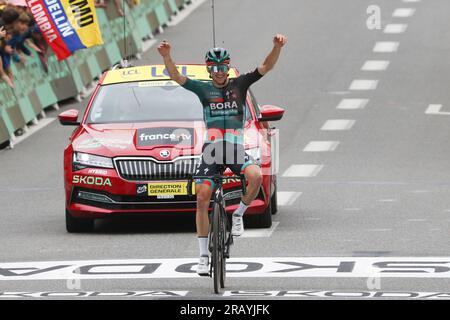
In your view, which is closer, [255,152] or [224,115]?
[224,115]

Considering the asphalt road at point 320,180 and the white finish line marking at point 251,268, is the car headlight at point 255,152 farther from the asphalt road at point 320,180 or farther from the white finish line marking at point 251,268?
the white finish line marking at point 251,268

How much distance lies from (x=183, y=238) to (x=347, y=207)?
2995 mm

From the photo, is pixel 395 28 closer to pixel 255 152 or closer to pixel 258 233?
pixel 255 152

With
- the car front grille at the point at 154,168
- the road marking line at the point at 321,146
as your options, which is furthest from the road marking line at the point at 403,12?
the car front grille at the point at 154,168

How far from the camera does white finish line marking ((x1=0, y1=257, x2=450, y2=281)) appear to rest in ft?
44.5

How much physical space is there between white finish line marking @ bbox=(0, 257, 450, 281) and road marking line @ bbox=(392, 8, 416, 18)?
89.7 feet

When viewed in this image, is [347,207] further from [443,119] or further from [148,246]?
[443,119]

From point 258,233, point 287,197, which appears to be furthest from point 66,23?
point 258,233

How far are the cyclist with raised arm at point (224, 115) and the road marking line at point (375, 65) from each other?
19.9m

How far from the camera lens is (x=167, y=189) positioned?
53.6ft

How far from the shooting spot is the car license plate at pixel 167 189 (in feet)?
53.5

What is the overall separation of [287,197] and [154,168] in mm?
3537

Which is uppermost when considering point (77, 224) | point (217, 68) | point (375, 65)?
point (217, 68)

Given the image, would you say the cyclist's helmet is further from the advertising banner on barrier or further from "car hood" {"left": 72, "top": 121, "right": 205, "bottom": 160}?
the advertising banner on barrier
